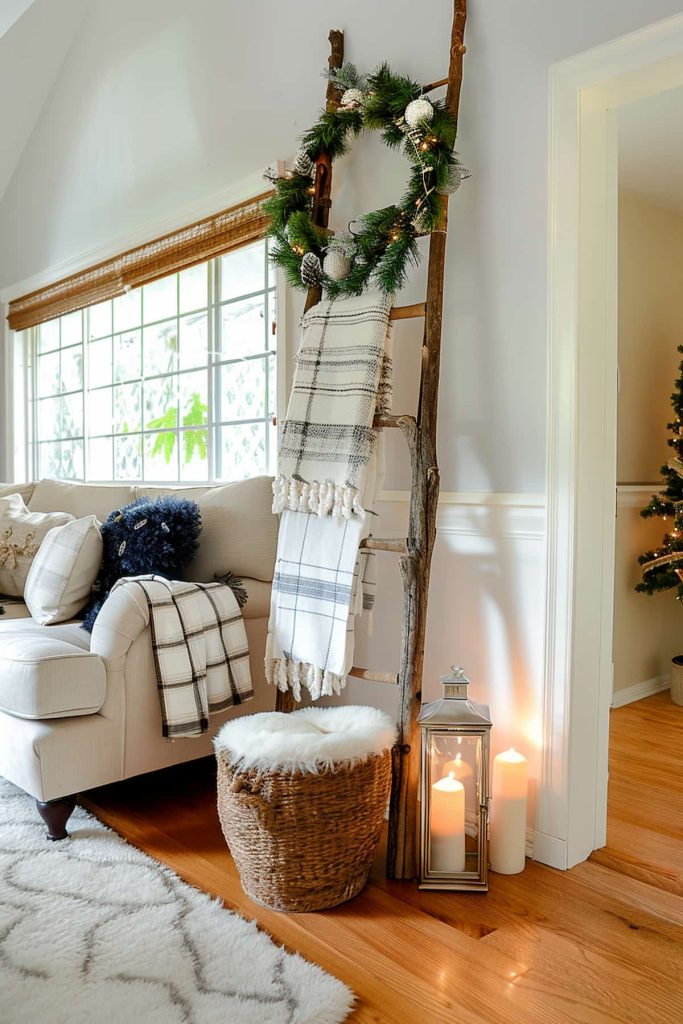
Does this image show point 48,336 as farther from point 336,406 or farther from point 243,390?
point 336,406

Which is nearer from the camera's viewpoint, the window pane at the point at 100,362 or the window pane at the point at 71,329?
the window pane at the point at 100,362

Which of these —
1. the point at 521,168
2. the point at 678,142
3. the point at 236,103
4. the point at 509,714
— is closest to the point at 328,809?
the point at 509,714

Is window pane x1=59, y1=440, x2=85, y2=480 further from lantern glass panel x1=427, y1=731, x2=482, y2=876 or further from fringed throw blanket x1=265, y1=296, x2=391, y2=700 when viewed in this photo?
lantern glass panel x1=427, y1=731, x2=482, y2=876

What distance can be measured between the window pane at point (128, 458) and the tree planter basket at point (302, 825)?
7.40 feet

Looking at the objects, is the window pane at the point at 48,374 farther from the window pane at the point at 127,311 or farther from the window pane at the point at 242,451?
the window pane at the point at 242,451

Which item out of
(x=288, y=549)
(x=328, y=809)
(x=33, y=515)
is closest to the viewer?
(x=328, y=809)

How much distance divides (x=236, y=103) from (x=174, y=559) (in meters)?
1.71

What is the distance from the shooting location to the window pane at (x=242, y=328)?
10.5ft

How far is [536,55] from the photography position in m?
2.10

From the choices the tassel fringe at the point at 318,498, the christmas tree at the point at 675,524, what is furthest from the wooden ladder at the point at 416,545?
the christmas tree at the point at 675,524

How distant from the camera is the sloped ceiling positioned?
12.6 ft

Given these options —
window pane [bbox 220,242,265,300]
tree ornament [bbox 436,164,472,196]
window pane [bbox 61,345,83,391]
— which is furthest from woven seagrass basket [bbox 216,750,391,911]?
window pane [bbox 61,345,83,391]

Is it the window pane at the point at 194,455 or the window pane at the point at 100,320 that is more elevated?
the window pane at the point at 100,320

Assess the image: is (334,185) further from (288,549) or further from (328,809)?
(328,809)
